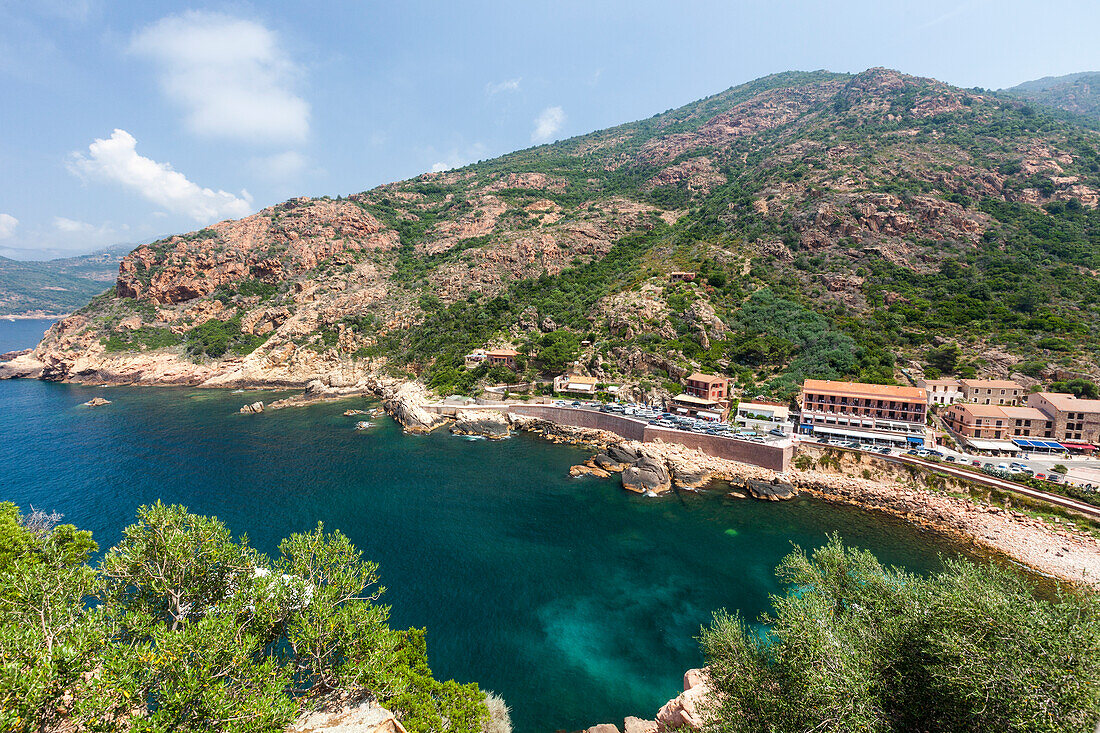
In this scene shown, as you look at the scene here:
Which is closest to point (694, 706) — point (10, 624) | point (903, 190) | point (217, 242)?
point (10, 624)

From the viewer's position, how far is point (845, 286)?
58375 mm

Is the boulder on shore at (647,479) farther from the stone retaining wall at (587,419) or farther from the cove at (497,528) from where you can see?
the stone retaining wall at (587,419)

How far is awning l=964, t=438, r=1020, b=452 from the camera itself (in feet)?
113

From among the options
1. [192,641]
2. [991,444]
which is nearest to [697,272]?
[991,444]

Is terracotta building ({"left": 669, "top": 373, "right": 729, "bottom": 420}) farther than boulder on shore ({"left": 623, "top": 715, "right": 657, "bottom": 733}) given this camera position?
Yes

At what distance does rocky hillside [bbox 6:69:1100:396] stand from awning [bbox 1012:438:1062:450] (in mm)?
8609

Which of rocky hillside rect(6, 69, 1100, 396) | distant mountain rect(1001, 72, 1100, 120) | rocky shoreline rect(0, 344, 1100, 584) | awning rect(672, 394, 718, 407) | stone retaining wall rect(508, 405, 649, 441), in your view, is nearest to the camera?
rocky shoreline rect(0, 344, 1100, 584)

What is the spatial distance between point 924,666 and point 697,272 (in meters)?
65.3

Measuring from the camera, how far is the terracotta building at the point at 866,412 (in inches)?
1515

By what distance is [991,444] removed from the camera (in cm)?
3500

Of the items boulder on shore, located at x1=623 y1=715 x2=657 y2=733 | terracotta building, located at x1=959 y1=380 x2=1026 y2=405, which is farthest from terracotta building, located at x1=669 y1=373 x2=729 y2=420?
boulder on shore, located at x1=623 y1=715 x2=657 y2=733

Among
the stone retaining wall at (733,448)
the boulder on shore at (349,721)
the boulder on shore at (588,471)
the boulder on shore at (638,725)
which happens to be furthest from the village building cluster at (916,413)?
the boulder on shore at (349,721)

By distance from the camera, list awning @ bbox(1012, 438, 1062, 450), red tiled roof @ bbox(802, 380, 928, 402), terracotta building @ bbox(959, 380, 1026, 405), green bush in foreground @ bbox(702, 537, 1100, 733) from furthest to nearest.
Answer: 1. red tiled roof @ bbox(802, 380, 928, 402)
2. terracotta building @ bbox(959, 380, 1026, 405)
3. awning @ bbox(1012, 438, 1062, 450)
4. green bush in foreground @ bbox(702, 537, 1100, 733)

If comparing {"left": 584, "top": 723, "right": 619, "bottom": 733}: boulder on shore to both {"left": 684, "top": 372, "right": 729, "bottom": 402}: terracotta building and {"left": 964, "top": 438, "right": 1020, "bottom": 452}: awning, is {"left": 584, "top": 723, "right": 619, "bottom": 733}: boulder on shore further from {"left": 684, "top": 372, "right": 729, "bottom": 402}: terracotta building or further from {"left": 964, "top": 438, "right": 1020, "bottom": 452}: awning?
{"left": 964, "top": 438, "right": 1020, "bottom": 452}: awning
